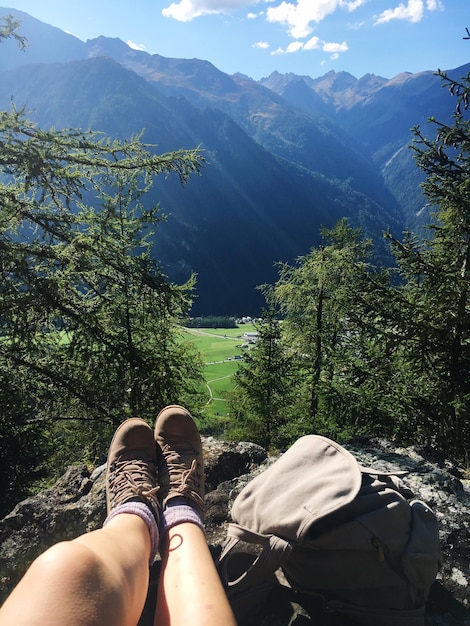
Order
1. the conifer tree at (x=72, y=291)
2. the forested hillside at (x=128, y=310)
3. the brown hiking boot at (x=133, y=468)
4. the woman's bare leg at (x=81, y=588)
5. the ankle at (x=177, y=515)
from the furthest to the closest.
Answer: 1. the forested hillside at (x=128, y=310)
2. the conifer tree at (x=72, y=291)
3. the brown hiking boot at (x=133, y=468)
4. the ankle at (x=177, y=515)
5. the woman's bare leg at (x=81, y=588)

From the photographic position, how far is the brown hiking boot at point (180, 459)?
2.47 meters

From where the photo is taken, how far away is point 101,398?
6.10m

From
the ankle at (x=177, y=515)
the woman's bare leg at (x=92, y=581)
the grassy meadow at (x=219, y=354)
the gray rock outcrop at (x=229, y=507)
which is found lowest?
the grassy meadow at (x=219, y=354)

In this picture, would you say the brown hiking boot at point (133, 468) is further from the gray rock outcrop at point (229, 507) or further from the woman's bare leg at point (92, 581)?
the gray rock outcrop at point (229, 507)

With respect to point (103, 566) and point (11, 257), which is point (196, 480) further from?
point (11, 257)

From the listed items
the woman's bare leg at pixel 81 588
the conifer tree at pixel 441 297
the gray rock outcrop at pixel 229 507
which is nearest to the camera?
the woman's bare leg at pixel 81 588

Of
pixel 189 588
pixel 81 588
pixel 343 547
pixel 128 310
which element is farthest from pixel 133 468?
pixel 128 310

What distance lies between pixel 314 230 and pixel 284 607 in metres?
176

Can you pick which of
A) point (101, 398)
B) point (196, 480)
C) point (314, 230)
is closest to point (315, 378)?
point (101, 398)

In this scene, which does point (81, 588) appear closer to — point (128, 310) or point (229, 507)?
point (229, 507)

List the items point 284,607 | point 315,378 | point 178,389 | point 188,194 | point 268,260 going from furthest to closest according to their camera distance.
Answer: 1. point 188,194
2. point 268,260
3. point 315,378
4. point 178,389
5. point 284,607

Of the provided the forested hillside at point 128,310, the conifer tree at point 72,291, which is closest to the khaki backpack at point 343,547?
the forested hillside at point 128,310

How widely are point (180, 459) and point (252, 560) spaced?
108cm

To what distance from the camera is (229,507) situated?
2668mm
